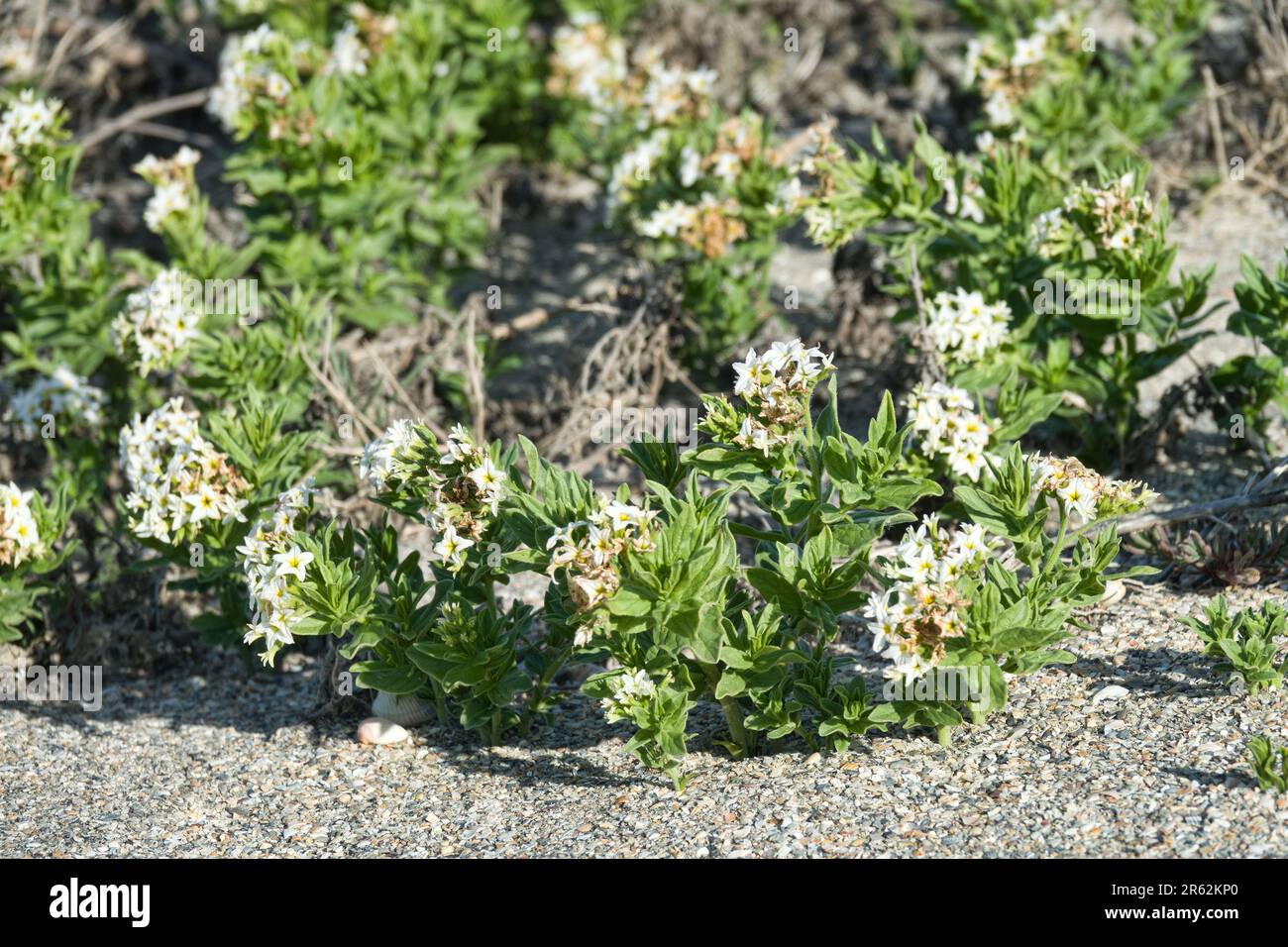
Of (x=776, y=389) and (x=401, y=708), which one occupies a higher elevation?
(x=776, y=389)

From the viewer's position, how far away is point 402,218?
244 inches

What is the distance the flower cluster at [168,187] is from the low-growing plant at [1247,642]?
3.71 m

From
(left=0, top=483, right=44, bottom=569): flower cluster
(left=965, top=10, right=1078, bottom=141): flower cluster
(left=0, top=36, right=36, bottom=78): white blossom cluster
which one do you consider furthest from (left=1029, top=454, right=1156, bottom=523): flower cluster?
(left=0, top=36, right=36, bottom=78): white blossom cluster

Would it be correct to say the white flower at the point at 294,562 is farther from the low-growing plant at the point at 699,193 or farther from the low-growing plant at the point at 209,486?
the low-growing plant at the point at 699,193

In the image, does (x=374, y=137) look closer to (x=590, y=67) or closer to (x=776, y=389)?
(x=590, y=67)

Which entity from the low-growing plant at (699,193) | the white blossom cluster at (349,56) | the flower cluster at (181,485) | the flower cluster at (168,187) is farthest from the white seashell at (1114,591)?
the white blossom cluster at (349,56)

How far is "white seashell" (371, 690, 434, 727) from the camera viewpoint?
4273 millimetres

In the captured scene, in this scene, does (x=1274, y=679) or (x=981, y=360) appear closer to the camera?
(x=1274, y=679)

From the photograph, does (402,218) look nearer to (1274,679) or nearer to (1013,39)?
(1013,39)

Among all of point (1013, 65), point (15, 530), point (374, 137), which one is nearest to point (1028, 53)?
point (1013, 65)

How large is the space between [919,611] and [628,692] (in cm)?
70

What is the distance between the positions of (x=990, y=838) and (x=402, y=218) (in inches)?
148

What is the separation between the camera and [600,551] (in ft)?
11.1

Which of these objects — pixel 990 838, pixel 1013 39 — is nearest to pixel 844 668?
pixel 990 838
